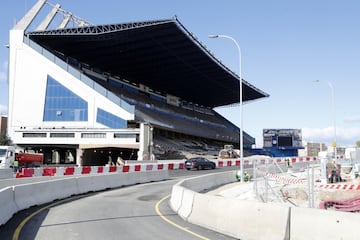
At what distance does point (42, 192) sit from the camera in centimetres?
1711

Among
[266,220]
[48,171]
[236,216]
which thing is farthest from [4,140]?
[266,220]

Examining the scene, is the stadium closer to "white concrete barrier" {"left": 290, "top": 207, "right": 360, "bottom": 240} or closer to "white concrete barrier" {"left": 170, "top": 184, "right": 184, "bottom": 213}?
"white concrete barrier" {"left": 170, "top": 184, "right": 184, "bottom": 213}

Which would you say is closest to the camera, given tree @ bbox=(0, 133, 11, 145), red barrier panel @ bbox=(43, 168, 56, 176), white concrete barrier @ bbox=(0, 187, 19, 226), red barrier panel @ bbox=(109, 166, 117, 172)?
white concrete barrier @ bbox=(0, 187, 19, 226)

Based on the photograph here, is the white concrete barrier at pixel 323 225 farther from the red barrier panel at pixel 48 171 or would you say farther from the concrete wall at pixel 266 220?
the red barrier panel at pixel 48 171

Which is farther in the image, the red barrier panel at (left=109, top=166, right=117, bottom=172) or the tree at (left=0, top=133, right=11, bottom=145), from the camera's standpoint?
the tree at (left=0, top=133, right=11, bottom=145)

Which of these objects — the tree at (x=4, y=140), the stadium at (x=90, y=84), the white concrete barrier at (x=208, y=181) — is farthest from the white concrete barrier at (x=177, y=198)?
the tree at (x=4, y=140)

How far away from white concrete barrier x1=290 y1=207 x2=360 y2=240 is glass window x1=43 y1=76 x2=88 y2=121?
215ft

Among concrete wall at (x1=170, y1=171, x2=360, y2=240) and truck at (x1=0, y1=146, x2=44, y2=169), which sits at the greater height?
truck at (x1=0, y1=146, x2=44, y2=169)

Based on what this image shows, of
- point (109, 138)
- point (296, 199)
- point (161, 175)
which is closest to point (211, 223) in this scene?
point (296, 199)

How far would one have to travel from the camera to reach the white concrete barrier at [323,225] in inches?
291

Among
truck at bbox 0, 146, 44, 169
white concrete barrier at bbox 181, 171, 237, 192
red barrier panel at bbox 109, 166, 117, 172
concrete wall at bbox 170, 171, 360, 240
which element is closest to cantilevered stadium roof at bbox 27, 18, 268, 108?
truck at bbox 0, 146, 44, 169

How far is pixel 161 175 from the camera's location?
32.6 metres

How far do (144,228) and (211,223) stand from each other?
5.90ft

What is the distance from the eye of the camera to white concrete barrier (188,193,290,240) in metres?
8.90
